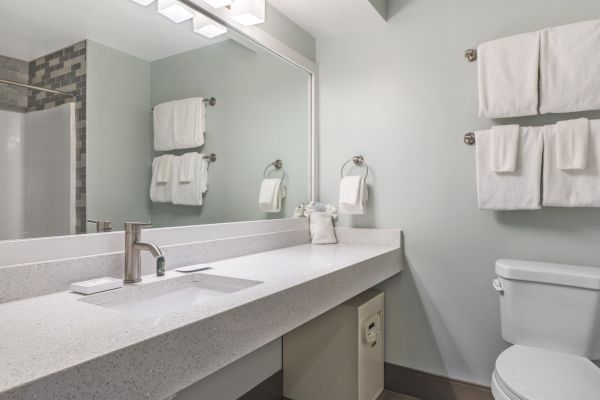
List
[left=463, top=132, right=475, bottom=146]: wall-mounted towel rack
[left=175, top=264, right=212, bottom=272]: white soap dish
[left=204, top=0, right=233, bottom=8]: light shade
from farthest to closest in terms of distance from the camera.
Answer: [left=463, top=132, right=475, bottom=146]: wall-mounted towel rack
[left=204, top=0, right=233, bottom=8]: light shade
[left=175, top=264, right=212, bottom=272]: white soap dish

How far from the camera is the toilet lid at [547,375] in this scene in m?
1.21

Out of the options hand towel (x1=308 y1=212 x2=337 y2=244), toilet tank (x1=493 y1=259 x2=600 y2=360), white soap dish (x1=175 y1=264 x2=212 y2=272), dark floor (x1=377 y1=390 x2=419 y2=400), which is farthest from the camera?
hand towel (x1=308 y1=212 x2=337 y2=244)

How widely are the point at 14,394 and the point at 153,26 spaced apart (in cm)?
134

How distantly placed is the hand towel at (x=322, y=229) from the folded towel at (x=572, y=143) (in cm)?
117

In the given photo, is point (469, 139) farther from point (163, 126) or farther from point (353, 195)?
point (163, 126)

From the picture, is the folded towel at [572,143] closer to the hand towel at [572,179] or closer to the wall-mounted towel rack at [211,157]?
the hand towel at [572,179]

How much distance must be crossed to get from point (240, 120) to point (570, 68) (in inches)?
59.1

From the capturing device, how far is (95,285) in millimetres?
1100

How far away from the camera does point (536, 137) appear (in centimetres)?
167

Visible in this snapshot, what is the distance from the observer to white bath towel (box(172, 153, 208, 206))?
1542mm

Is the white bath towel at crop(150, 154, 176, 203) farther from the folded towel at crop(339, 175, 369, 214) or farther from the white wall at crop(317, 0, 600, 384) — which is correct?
the white wall at crop(317, 0, 600, 384)

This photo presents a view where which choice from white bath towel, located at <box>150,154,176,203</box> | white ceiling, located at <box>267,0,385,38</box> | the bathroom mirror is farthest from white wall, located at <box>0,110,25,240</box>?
white ceiling, located at <box>267,0,385,38</box>

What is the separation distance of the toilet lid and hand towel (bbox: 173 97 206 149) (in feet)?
4.96

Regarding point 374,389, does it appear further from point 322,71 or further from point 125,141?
point 322,71
